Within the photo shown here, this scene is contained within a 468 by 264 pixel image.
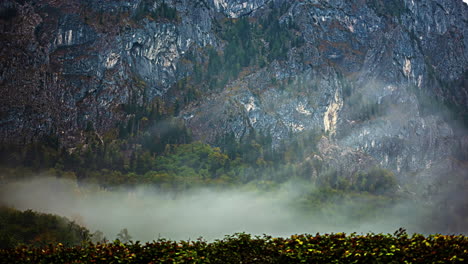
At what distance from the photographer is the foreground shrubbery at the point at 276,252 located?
2052 centimetres

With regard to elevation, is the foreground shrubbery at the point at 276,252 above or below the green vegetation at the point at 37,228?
below

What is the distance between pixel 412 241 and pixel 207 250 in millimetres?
9746

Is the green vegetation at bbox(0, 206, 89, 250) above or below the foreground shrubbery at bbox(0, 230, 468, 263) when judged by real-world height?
above

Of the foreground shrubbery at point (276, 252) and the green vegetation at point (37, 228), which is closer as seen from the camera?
the foreground shrubbery at point (276, 252)

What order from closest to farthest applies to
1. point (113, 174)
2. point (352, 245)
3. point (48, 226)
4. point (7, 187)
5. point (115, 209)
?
point (352, 245) → point (48, 226) → point (7, 187) → point (115, 209) → point (113, 174)

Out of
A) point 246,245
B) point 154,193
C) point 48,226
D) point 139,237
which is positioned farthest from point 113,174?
point 246,245

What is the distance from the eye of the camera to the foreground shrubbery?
20.5m

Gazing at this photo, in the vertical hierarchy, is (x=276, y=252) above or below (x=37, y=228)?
below

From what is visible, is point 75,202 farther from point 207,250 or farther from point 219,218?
point 207,250

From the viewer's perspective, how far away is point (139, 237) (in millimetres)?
142750

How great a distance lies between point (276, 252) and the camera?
72.1ft

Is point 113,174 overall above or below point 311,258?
above

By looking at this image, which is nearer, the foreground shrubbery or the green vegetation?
the foreground shrubbery

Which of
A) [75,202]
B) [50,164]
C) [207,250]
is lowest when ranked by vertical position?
[207,250]
